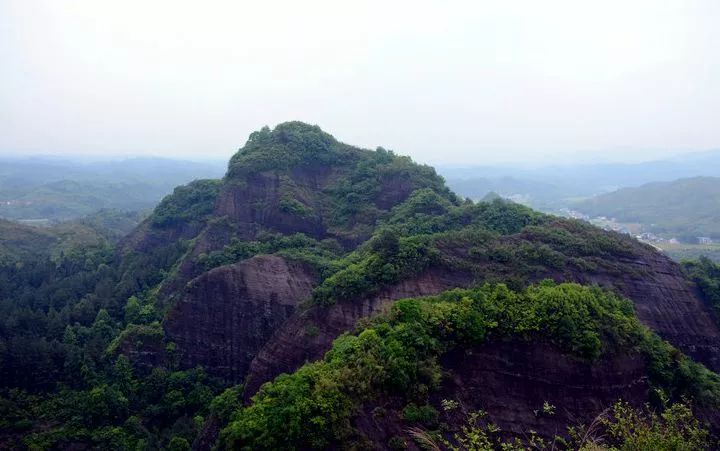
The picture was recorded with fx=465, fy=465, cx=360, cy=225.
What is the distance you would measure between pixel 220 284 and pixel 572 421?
71.9 feet

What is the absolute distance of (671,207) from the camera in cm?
12238

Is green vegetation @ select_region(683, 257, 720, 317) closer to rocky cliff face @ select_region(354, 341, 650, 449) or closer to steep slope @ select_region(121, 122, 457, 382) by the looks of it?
→ rocky cliff face @ select_region(354, 341, 650, 449)

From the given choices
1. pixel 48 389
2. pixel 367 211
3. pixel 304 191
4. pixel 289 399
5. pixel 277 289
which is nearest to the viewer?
pixel 289 399

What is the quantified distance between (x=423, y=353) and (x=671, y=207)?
427 ft

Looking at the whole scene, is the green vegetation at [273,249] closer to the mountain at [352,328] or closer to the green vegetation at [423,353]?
the mountain at [352,328]

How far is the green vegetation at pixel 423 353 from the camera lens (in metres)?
16.4

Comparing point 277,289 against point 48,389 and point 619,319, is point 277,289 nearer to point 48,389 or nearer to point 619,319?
point 48,389

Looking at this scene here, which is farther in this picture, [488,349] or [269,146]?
[269,146]

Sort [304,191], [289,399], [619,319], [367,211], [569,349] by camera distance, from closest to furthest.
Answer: [289,399] → [569,349] → [619,319] → [367,211] → [304,191]

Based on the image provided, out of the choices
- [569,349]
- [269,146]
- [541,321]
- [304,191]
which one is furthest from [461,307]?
[269,146]

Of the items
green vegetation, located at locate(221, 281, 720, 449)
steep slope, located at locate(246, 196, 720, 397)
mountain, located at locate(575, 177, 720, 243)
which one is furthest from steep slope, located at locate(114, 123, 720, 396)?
mountain, located at locate(575, 177, 720, 243)

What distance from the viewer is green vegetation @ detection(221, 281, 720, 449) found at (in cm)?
1639

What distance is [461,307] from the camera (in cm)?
2123

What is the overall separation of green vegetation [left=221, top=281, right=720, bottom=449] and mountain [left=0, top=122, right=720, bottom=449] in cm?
8
